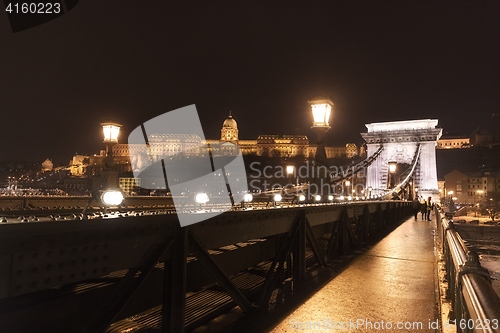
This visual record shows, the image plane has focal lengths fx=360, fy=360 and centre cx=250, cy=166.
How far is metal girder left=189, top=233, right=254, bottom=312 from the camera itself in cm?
364

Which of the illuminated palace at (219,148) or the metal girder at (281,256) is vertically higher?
the illuminated palace at (219,148)

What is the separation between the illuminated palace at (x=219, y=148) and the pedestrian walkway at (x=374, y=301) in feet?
355

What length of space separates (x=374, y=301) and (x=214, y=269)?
259cm

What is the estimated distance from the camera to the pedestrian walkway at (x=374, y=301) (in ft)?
13.9

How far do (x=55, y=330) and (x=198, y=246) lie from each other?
4.60 feet

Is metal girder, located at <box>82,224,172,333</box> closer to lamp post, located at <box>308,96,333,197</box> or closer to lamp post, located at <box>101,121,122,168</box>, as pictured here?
lamp post, located at <box>308,96,333,197</box>

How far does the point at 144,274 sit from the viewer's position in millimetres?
3049

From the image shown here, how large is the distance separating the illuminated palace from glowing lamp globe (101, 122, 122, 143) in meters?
102

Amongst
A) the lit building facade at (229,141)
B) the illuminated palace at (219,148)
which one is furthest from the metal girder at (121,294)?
the lit building facade at (229,141)

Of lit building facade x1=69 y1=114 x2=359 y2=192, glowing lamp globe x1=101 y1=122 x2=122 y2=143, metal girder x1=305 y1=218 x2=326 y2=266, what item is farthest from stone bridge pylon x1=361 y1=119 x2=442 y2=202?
lit building facade x1=69 y1=114 x2=359 y2=192

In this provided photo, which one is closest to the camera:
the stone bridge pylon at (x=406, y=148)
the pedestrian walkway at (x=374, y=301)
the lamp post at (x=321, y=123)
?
the pedestrian walkway at (x=374, y=301)

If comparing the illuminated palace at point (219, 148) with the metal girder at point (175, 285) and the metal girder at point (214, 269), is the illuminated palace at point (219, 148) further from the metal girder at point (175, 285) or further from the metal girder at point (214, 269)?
the metal girder at point (175, 285)

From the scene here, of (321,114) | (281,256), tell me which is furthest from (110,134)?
(281,256)

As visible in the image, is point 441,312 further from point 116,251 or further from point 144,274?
point 116,251
